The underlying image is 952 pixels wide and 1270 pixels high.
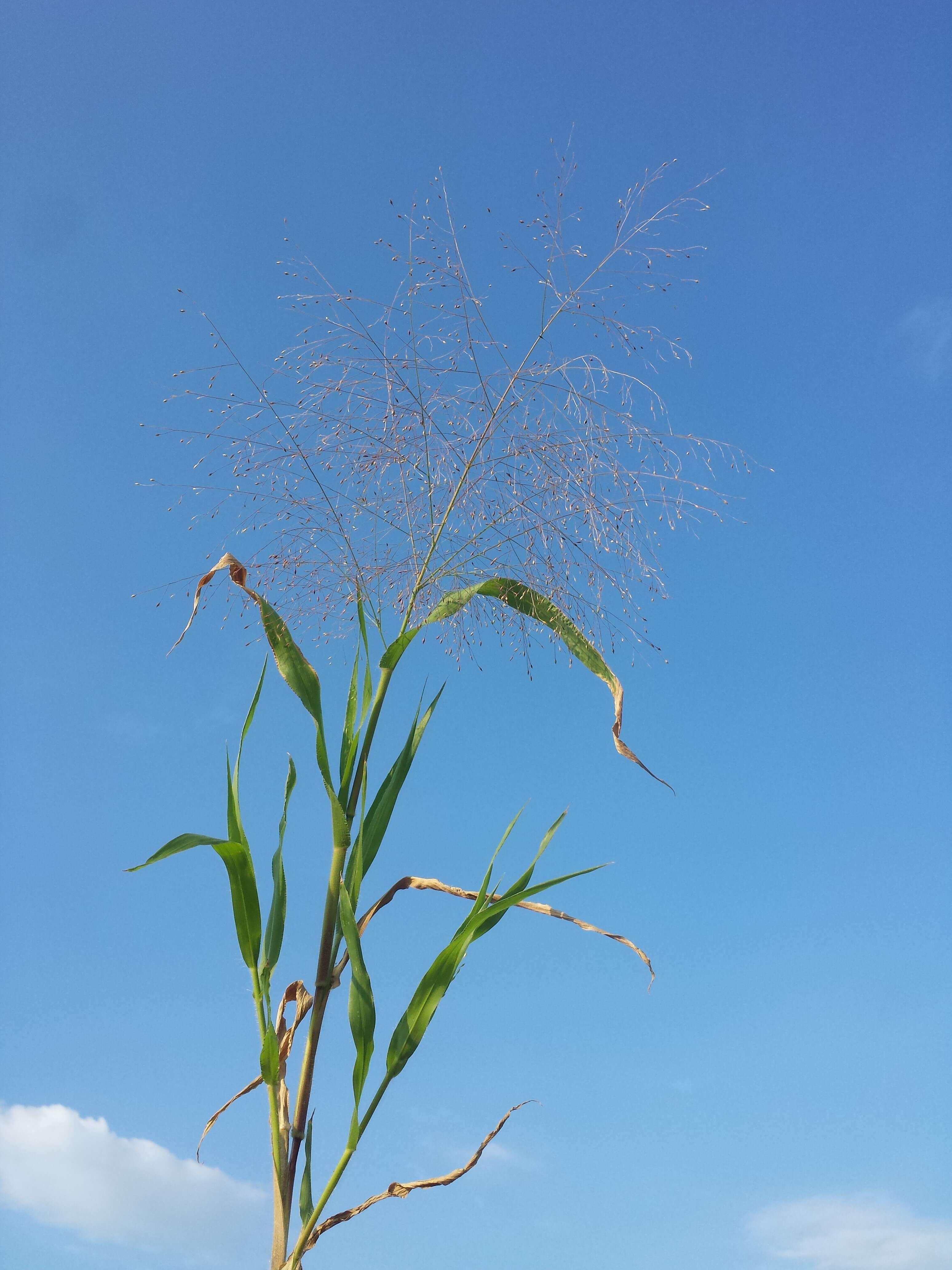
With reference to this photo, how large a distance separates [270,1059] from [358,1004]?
0.24 metres

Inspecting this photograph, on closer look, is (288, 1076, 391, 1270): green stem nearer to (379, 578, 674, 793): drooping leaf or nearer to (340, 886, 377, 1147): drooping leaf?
(340, 886, 377, 1147): drooping leaf

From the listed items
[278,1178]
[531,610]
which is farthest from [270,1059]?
[531,610]

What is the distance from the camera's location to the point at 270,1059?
2004 millimetres

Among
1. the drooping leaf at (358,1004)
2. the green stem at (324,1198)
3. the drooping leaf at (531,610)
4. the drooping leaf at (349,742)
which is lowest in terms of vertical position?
the green stem at (324,1198)

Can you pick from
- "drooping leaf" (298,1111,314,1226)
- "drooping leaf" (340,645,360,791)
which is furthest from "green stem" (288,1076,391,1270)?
"drooping leaf" (340,645,360,791)

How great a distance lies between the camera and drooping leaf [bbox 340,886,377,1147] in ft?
6.32

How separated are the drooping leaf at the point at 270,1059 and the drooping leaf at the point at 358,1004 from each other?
0.56 ft

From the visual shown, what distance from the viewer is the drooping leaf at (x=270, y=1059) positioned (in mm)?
1999

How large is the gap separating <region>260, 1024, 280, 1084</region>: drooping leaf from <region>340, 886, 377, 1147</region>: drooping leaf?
171 mm

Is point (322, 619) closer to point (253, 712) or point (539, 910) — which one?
point (253, 712)

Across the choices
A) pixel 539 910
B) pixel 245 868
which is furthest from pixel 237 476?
pixel 539 910

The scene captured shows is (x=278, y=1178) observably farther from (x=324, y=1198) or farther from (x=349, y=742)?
(x=349, y=742)

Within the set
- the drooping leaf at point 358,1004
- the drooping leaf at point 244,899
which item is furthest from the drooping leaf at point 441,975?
the drooping leaf at point 244,899

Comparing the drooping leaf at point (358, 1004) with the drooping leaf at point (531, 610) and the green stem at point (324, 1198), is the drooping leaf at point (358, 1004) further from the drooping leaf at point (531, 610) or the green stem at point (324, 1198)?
the drooping leaf at point (531, 610)
